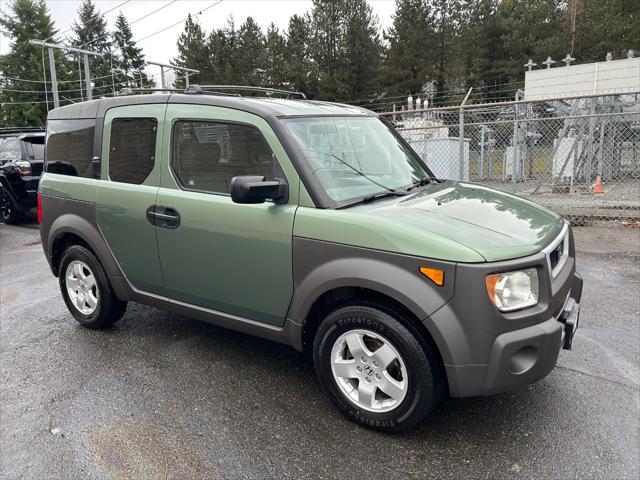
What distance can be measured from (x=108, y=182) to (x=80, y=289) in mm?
1118

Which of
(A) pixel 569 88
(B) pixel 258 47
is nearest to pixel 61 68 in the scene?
(B) pixel 258 47

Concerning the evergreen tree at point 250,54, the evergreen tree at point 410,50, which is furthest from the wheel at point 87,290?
the evergreen tree at point 250,54

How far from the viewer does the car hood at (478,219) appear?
2.62 m

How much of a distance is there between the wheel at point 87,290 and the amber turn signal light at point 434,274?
9.32 feet

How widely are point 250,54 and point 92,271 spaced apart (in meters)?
54.6

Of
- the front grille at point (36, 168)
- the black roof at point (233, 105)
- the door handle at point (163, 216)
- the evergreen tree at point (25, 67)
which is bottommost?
the door handle at point (163, 216)

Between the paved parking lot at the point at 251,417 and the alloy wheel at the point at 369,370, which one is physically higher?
the alloy wheel at the point at 369,370

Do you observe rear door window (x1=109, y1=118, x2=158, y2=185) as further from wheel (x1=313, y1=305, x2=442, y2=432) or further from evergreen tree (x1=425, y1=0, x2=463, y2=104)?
evergreen tree (x1=425, y1=0, x2=463, y2=104)

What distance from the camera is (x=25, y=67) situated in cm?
5097

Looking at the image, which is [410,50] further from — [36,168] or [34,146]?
[36,168]

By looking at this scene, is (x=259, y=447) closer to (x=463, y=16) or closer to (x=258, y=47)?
(x=463, y=16)

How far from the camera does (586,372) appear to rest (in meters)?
3.57

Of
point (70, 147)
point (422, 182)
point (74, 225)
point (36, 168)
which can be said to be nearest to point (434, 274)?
point (422, 182)

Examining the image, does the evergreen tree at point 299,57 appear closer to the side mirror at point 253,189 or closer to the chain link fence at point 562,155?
the chain link fence at point 562,155
